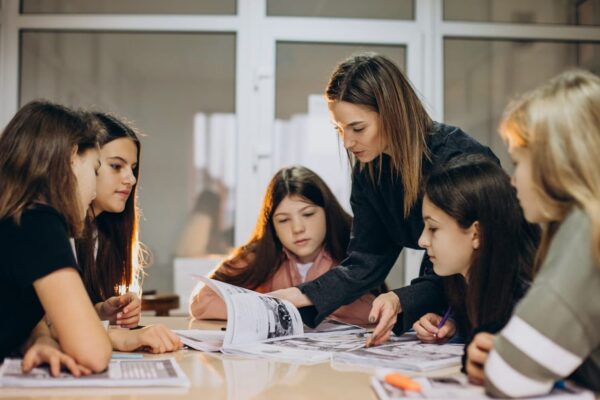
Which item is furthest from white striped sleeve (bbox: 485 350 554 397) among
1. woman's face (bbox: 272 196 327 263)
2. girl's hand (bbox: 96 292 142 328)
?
woman's face (bbox: 272 196 327 263)

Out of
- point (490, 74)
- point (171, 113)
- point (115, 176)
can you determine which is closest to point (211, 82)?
point (171, 113)

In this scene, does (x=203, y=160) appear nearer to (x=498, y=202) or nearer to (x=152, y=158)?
(x=152, y=158)

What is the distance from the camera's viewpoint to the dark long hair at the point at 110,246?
1947mm

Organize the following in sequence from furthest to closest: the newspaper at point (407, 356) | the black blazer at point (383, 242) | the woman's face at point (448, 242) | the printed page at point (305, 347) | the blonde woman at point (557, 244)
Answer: the black blazer at point (383, 242), the woman's face at point (448, 242), the printed page at point (305, 347), the newspaper at point (407, 356), the blonde woman at point (557, 244)

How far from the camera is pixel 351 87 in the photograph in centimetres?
179

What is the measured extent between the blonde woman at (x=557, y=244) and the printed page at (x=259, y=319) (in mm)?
574

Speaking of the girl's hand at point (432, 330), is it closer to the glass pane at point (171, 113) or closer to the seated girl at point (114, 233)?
the seated girl at point (114, 233)


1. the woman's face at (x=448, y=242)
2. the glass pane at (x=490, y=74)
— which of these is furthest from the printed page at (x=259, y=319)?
the glass pane at (x=490, y=74)

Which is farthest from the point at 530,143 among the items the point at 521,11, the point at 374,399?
the point at 521,11

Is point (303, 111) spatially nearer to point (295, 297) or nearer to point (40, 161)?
point (295, 297)

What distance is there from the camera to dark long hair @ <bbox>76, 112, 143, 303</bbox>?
195 centimetres

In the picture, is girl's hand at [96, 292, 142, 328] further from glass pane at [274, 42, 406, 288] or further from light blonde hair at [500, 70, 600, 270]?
glass pane at [274, 42, 406, 288]

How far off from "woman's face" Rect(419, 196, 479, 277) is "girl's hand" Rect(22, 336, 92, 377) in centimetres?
74

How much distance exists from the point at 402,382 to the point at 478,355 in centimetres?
13
